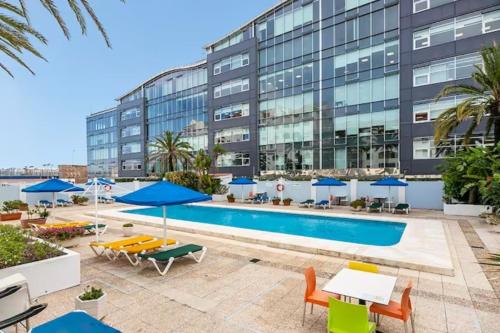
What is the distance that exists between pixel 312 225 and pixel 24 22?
14.2 m

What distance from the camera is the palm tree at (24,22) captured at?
6.27 metres

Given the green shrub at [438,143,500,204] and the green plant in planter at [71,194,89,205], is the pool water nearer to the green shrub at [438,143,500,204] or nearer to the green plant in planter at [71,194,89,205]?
the green shrub at [438,143,500,204]

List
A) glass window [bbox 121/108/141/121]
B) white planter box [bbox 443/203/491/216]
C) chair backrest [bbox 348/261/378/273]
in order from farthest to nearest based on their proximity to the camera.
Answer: glass window [bbox 121/108/141/121]
white planter box [bbox 443/203/491/216]
chair backrest [bbox 348/261/378/273]

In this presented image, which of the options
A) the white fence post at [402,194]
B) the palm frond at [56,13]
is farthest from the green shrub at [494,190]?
the palm frond at [56,13]

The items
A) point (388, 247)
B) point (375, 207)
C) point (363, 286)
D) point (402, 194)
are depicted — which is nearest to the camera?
point (363, 286)

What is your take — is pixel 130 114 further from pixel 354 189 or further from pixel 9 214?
pixel 354 189

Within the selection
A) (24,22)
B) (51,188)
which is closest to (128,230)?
(51,188)

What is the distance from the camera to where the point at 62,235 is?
10.8 meters

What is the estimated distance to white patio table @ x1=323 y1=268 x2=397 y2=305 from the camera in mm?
4277

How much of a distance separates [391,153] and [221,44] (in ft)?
82.6

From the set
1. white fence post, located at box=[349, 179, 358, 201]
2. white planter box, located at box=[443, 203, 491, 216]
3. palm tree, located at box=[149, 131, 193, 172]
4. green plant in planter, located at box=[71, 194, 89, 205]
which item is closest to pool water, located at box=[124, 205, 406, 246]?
white planter box, located at box=[443, 203, 491, 216]

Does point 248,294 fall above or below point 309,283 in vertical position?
below

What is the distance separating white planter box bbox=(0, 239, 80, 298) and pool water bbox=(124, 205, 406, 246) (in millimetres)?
9272

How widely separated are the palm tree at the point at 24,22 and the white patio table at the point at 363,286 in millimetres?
7485
